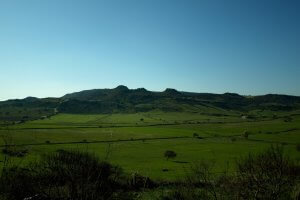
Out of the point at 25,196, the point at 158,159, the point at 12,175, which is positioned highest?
the point at 12,175

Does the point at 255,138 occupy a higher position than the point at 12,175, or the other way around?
the point at 12,175

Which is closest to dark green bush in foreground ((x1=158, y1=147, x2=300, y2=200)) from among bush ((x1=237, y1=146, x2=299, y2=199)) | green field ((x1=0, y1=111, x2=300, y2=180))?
bush ((x1=237, y1=146, x2=299, y2=199))

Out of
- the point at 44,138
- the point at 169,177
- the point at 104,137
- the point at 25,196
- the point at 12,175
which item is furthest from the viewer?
the point at 104,137

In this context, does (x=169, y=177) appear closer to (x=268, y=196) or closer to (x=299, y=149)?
(x=268, y=196)

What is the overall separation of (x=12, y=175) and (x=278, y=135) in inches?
4351

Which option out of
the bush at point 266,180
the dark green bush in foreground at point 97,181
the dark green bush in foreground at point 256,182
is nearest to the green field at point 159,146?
the dark green bush in foreground at point 97,181

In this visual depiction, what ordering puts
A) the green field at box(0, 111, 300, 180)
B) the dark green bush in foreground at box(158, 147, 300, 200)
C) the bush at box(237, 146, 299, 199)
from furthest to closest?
the green field at box(0, 111, 300, 180) → the dark green bush in foreground at box(158, 147, 300, 200) → the bush at box(237, 146, 299, 199)

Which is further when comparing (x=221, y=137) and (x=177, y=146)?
(x=221, y=137)

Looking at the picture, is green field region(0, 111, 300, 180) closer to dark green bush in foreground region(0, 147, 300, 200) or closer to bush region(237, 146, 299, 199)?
dark green bush in foreground region(0, 147, 300, 200)

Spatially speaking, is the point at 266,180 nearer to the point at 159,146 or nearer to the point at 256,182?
the point at 256,182

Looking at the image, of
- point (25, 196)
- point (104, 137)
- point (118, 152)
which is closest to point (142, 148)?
point (118, 152)

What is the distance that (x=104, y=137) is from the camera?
108812 mm

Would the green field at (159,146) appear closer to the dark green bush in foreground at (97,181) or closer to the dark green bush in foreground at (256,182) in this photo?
the dark green bush in foreground at (97,181)

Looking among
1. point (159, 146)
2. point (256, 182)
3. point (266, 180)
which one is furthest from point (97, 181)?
point (159, 146)
